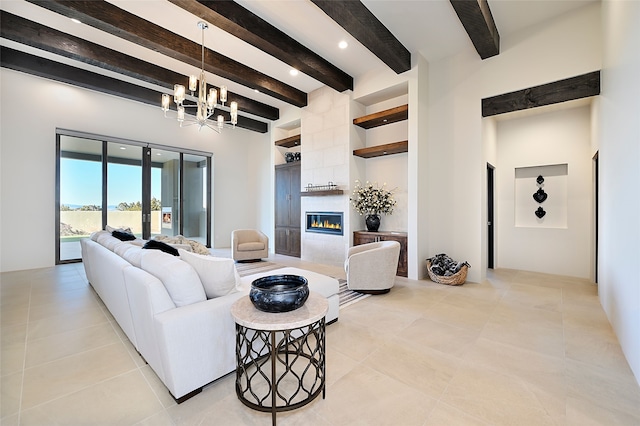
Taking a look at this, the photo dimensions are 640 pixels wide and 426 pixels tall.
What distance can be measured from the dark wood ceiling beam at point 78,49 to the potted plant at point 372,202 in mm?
4131

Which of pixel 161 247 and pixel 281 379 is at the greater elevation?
pixel 161 247

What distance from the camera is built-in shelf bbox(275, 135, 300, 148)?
7173 mm

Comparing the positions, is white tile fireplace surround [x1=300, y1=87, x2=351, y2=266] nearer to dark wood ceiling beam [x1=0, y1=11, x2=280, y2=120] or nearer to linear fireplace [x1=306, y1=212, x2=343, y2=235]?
linear fireplace [x1=306, y1=212, x2=343, y2=235]

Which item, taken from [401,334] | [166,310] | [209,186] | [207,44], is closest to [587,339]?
[401,334]

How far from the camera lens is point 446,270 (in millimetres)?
4531

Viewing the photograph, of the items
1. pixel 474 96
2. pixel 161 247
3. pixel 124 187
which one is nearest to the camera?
pixel 161 247

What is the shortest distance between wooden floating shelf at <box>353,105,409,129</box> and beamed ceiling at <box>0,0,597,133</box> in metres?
0.68

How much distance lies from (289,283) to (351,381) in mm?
811

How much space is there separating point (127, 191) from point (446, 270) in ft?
23.4

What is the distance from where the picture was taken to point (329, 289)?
2.81 meters

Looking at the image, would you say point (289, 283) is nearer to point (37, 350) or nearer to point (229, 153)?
point (37, 350)

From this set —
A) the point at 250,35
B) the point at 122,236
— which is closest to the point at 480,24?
the point at 250,35

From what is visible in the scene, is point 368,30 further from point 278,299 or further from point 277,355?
point 277,355

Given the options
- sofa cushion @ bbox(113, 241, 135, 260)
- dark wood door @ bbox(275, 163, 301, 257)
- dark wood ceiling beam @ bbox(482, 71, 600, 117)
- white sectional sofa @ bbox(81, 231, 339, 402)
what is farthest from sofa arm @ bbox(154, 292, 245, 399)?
dark wood door @ bbox(275, 163, 301, 257)
